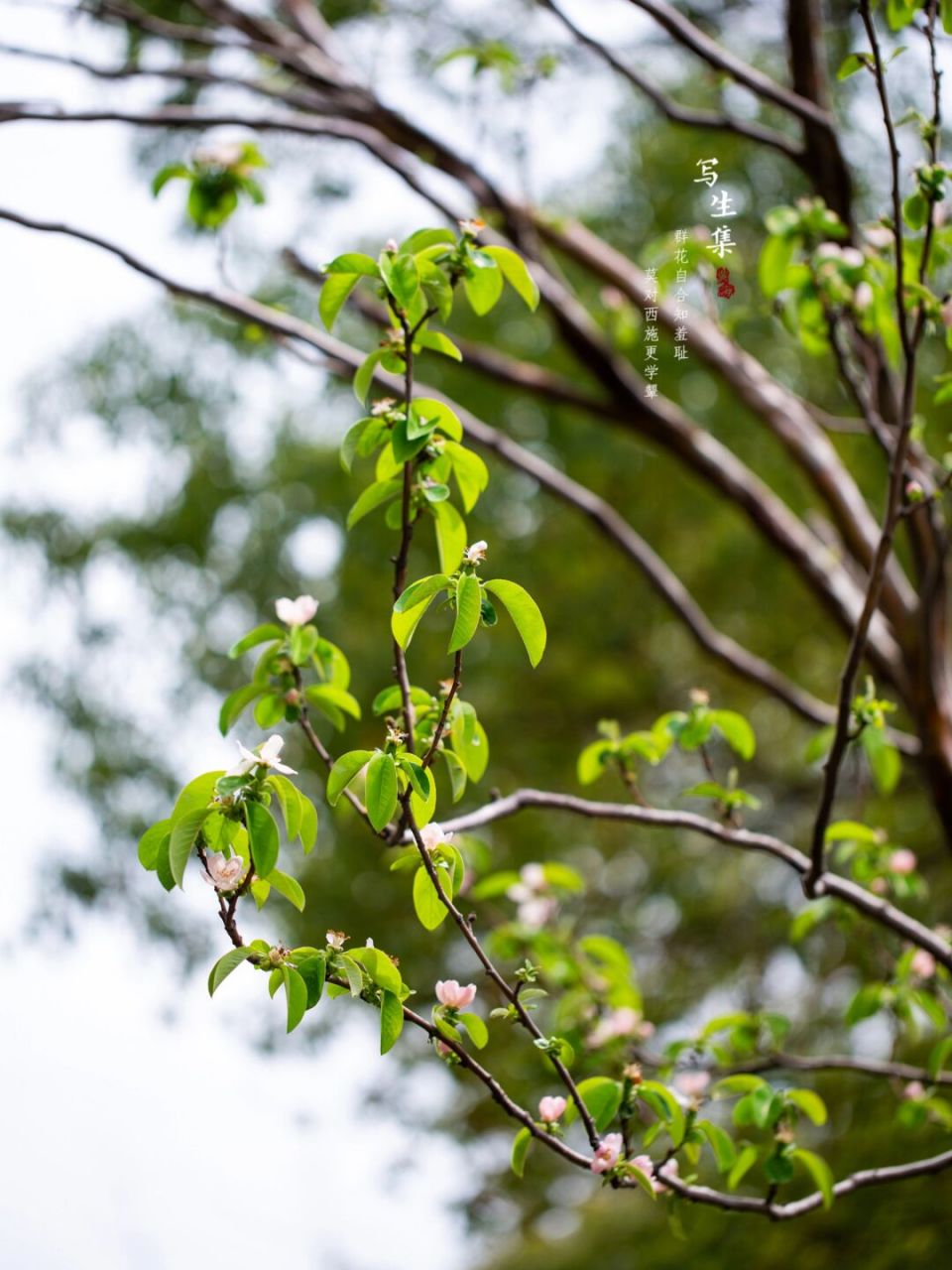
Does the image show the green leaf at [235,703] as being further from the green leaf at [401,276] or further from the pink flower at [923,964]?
the pink flower at [923,964]

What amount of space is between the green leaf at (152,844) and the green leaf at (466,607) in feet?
0.79

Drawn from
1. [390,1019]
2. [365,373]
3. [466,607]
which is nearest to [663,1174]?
[390,1019]

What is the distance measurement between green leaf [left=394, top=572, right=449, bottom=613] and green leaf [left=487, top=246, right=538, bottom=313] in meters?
0.27

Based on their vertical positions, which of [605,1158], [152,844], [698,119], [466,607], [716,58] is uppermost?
[698,119]

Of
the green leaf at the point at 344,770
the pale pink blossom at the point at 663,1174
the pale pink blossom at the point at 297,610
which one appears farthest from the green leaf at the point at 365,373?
the pale pink blossom at the point at 663,1174

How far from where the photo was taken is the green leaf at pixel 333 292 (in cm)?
94

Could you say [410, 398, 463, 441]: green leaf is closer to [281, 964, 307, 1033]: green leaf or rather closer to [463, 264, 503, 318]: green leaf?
[463, 264, 503, 318]: green leaf

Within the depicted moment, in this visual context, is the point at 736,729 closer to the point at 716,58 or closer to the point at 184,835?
the point at 184,835

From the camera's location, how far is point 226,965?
30.9 inches

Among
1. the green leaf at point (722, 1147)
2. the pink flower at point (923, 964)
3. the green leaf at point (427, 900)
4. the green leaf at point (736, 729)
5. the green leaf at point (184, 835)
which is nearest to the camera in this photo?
the green leaf at point (184, 835)

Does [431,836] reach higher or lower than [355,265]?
lower

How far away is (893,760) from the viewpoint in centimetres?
150

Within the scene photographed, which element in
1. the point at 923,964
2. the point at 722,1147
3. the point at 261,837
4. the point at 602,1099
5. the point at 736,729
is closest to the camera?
the point at 261,837

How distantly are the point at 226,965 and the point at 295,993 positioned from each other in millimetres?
48
